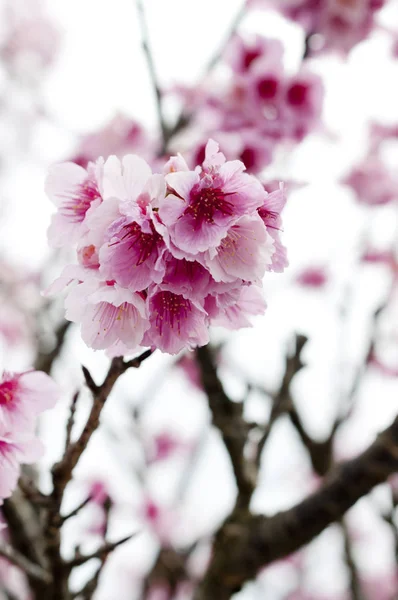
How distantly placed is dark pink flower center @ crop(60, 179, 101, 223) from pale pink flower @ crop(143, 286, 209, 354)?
17 centimetres

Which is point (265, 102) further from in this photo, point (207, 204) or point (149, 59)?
point (207, 204)

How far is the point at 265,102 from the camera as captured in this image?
→ 6.54 feet

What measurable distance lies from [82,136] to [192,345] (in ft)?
7.83

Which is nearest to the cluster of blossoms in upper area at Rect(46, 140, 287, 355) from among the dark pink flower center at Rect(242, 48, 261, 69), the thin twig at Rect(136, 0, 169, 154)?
the thin twig at Rect(136, 0, 169, 154)

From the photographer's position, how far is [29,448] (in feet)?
2.62

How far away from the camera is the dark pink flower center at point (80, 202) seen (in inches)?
30.7

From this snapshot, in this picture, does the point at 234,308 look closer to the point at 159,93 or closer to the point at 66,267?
the point at 66,267

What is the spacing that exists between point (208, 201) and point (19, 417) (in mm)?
414

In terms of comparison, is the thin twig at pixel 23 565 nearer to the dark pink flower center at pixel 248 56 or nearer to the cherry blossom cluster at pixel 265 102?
the cherry blossom cluster at pixel 265 102

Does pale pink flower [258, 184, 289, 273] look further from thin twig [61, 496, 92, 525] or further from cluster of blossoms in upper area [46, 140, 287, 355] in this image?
thin twig [61, 496, 92, 525]

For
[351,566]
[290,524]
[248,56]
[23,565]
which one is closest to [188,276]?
[23,565]

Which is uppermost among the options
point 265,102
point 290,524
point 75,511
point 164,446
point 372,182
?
point 265,102

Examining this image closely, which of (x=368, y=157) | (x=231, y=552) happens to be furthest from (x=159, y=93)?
(x=368, y=157)

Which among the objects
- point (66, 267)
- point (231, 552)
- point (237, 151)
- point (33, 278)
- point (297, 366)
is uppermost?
point (66, 267)
